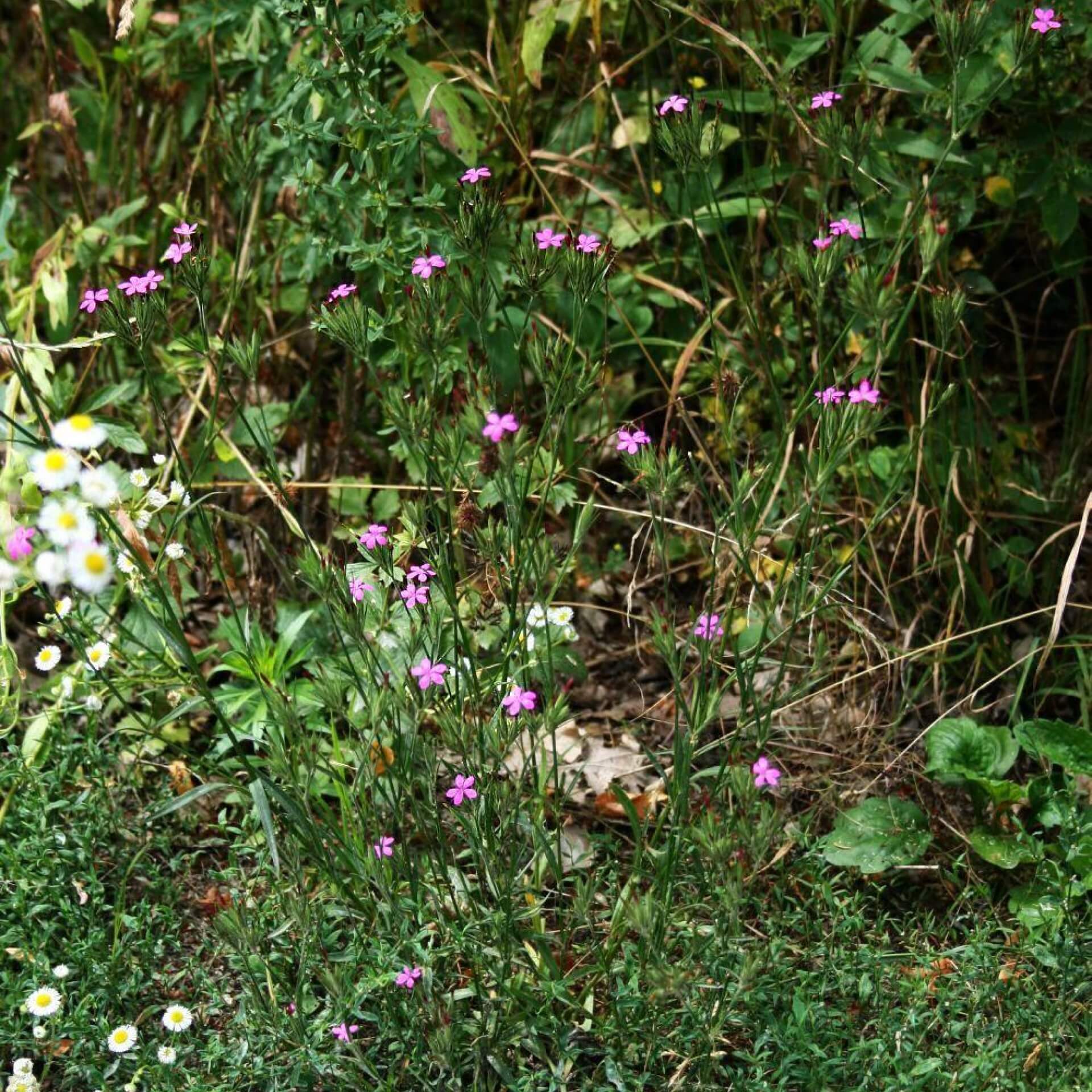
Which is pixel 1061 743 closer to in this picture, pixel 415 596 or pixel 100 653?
pixel 415 596

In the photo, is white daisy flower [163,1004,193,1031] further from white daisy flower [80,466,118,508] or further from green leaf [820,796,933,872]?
green leaf [820,796,933,872]

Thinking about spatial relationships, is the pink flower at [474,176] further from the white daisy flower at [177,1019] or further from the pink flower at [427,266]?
the white daisy flower at [177,1019]

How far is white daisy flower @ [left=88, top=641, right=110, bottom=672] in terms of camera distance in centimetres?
239

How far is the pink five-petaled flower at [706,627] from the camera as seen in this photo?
6.13 feet

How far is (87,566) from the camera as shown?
1.47 m

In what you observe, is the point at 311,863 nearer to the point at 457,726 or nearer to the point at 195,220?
the point at 457,726

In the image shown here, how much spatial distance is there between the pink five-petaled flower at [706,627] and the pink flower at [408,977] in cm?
66

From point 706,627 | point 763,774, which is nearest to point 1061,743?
point 763,774

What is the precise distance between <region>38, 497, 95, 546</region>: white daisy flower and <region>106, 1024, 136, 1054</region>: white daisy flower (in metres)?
0.97

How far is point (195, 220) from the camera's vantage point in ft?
9.79

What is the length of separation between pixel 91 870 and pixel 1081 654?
1.84 m

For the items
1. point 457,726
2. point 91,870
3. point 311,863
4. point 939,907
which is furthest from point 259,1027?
point 939,907

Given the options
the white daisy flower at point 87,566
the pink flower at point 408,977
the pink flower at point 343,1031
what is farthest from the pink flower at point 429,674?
the white daisy flower at point 87,566

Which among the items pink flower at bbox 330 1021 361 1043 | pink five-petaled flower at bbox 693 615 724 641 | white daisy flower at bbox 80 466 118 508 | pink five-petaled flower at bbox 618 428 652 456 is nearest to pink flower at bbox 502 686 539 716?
pink five-petaled flower at bbox 693 615 724 641
